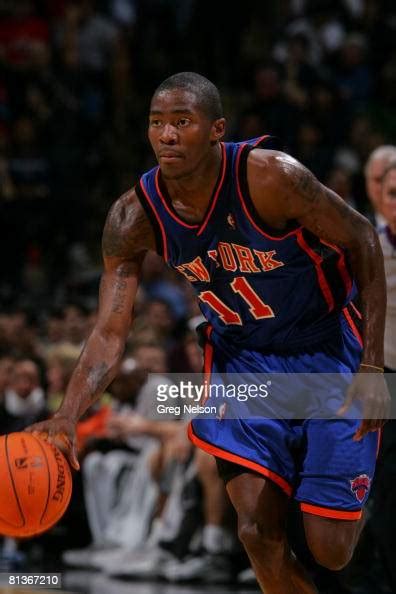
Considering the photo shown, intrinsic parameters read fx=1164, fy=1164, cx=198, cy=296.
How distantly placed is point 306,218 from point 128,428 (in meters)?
3.59

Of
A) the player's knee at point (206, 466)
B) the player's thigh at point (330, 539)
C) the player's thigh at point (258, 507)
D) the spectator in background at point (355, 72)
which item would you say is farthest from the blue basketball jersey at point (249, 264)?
the spectator in background at point (355, 72)

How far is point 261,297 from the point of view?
425 centimetres

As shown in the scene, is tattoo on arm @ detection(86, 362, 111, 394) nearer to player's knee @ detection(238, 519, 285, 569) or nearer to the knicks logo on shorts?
player's knee @ detection(238, 519, 285, 569)

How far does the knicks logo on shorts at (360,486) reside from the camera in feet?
13.7

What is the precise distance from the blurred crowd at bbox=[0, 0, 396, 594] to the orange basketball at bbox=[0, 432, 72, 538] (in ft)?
9.37

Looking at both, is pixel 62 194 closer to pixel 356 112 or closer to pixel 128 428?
pixel 356 112

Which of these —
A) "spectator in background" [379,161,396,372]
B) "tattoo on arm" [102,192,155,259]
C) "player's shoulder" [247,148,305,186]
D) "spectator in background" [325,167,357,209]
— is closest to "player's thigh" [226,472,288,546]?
"tattoo on arm" [102,192,155,259]

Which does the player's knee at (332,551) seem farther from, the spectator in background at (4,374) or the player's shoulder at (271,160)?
the spectator in background at (4,374)

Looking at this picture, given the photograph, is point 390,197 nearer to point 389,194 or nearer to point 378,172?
point 389,194

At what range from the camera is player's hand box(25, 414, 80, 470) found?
155 inches

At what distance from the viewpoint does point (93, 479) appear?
294 inches

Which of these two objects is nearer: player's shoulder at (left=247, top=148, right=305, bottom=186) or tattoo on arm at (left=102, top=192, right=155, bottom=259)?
player's shoulder at (left=247, top=148, right=305, bottom=186)

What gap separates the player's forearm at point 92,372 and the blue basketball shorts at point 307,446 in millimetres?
410

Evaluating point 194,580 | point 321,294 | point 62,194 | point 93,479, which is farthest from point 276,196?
point 62,194
